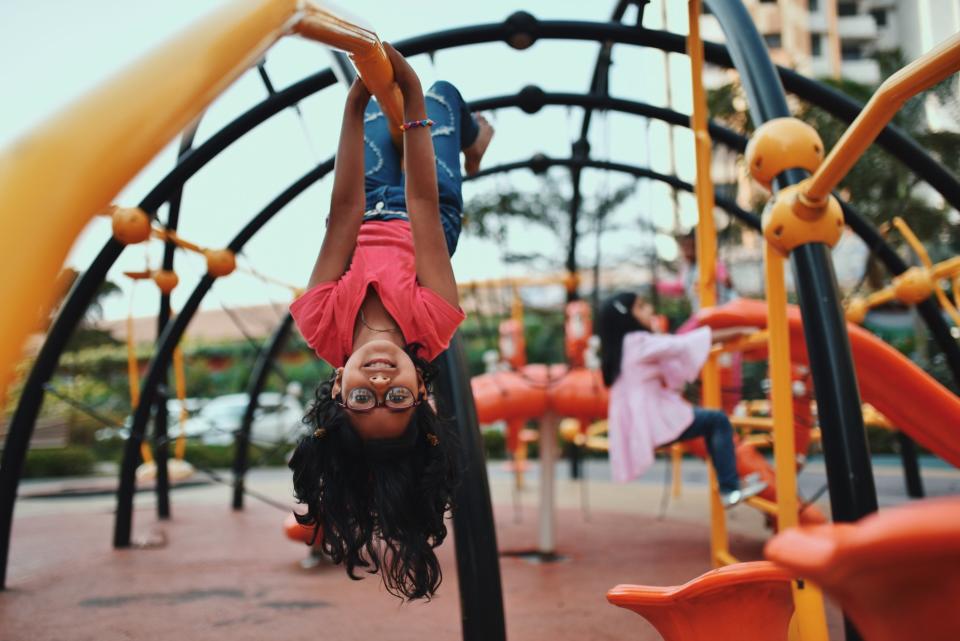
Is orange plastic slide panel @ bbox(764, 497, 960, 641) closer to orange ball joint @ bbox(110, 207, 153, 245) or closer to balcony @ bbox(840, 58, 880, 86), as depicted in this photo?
orange ball joint @ bbox(110, 207, 153, 245)

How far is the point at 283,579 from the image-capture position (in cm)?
442

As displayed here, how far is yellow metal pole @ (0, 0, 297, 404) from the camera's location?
81 centimetres

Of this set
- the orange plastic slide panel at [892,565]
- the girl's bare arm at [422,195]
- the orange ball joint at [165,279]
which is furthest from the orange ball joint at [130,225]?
the orange plastic slide panel at [892,565]

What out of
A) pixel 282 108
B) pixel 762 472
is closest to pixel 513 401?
pixel 762 472

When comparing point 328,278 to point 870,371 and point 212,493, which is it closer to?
point 870,371

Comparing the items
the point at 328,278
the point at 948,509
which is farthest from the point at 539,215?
the point at 948,509

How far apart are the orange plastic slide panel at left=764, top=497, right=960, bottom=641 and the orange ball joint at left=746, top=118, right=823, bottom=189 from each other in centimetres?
140

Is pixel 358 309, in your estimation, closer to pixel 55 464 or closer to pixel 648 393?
pixel 648 393

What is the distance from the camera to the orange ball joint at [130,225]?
3953 millimetres

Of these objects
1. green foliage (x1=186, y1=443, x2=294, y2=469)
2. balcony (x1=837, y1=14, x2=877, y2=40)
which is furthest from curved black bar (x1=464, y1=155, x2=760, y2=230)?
balcony (x1=837, y1=14, x2=877, y2=40)

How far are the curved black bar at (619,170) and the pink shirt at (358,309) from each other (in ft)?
11.7

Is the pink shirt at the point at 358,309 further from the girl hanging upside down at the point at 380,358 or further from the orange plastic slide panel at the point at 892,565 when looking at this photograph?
the orange plastic slide panel at the point at 892,565

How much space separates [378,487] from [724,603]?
3.36 feet

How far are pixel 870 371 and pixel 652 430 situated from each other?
4.66ft
